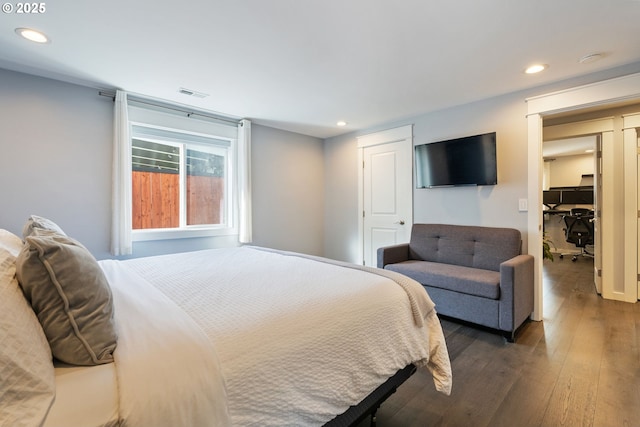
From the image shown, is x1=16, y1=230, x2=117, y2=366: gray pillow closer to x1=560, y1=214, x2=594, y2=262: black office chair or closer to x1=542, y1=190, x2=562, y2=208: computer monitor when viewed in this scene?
x1=560, y1=214, x2=594, y2=262: black office chair

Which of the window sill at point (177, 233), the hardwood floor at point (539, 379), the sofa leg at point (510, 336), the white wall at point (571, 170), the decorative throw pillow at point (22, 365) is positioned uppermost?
the white wall at point (571, 170)

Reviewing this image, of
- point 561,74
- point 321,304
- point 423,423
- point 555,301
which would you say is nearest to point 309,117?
point 561,74

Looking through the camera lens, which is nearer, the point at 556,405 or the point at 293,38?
the point at 556,405

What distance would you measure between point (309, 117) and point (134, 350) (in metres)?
3.44

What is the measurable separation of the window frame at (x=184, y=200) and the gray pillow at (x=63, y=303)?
250cm

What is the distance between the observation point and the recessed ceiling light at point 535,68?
95.3 inches

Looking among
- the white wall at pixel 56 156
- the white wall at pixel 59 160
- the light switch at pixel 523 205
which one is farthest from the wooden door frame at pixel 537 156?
the white wall at pixel 56 156

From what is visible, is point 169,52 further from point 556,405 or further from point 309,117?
point 556,405

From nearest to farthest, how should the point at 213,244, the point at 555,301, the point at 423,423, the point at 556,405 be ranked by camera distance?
1. the point at 423,423
2. the point at 556,405
3. the point at 555,301
4. the point at 213,244

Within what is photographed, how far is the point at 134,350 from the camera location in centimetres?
80

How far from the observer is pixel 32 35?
1926 mm

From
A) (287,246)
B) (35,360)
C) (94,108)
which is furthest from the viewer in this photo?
(287,246)

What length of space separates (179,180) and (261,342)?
3119mm

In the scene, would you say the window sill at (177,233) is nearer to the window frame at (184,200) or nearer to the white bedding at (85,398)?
the window frame at (184,200)
